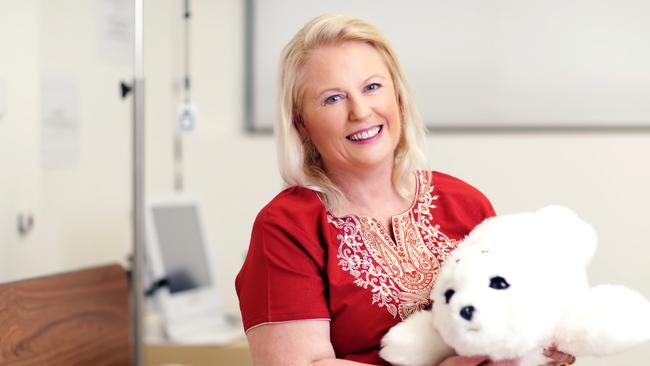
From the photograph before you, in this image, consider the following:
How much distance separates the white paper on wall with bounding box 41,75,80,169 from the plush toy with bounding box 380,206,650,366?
1715mm

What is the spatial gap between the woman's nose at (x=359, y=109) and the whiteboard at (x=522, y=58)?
1830mm

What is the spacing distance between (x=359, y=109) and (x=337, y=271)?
265 mm

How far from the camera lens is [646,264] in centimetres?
295

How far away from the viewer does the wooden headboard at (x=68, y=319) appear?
1.86m

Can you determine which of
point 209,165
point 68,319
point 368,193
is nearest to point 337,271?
point 368,193

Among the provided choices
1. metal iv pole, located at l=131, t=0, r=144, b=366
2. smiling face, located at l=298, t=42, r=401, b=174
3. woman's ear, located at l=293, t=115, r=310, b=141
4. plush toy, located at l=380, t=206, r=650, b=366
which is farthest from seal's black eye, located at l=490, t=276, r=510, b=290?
metal iv pole, located at l=131, t=0, r=144, b=366

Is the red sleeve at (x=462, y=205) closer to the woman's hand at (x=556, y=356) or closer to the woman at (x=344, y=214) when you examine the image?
the woman at (x=344, y=214)

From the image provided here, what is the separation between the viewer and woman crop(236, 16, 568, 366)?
134cm

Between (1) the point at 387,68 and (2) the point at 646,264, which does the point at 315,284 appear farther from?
(2) the point at 646,264

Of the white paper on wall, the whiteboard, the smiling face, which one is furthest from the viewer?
the whiteboard

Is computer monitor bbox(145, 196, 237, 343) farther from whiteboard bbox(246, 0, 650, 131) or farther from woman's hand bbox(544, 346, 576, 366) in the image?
woman's hand bbox(544, 346, 576, 366)

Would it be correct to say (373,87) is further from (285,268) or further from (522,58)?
(522,58)

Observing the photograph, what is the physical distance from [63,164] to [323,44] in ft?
5.33

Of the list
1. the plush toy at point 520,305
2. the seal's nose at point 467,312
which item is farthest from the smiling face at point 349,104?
the seal's nose at point 467,312
